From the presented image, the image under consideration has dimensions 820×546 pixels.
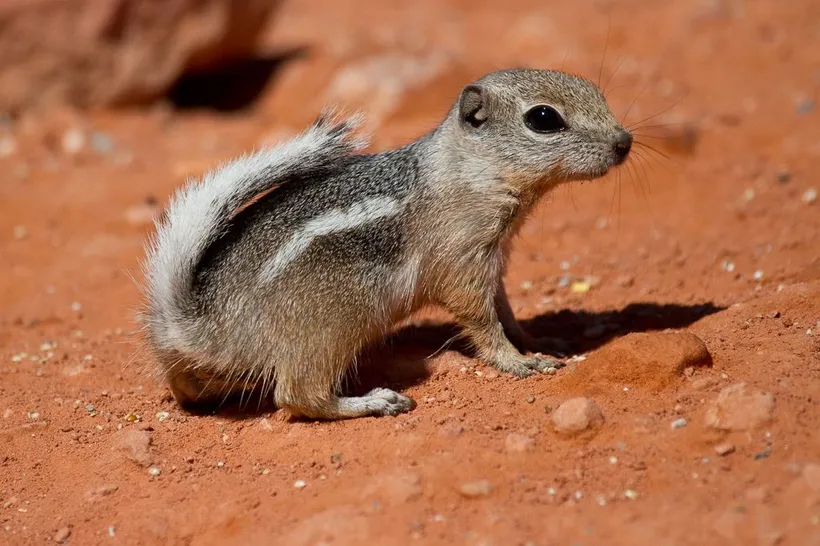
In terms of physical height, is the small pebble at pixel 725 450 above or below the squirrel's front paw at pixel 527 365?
below

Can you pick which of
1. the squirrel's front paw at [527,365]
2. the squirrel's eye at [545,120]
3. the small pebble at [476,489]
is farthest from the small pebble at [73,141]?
the small pebble at [476,489]

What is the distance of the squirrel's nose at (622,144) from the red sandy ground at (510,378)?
3.26ft

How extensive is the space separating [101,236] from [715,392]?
Result: 549cm

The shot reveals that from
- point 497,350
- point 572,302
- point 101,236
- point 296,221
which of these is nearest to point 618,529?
point 497,350

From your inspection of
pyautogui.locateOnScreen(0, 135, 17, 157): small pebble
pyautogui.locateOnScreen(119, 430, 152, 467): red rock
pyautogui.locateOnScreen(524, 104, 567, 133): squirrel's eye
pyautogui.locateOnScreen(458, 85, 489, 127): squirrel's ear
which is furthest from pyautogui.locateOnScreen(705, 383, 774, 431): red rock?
pyautogui.locateOnScreen(0, 135, 17, 157): small pebble

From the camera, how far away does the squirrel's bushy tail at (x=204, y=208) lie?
4.76 m

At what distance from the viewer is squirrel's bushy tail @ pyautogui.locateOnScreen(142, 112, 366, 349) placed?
476 centimetres

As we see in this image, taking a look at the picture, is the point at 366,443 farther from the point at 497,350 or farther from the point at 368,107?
the point at 368,107

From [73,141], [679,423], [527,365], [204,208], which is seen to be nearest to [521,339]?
[527,365]

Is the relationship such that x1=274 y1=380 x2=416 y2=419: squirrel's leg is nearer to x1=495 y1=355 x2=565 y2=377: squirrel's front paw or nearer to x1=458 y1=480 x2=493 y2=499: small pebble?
x1=495 y1=355 x2=565 y2=377: squirrel's front paw

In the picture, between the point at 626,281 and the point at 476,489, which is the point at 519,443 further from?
the point at 626,281

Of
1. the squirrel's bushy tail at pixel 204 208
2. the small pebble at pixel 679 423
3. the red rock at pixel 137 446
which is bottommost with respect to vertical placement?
the small pebble at pixel 679 423

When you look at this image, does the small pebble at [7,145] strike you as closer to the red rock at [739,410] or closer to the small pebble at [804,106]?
the small pebble at [804,106]

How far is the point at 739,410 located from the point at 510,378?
1310 millimetres
